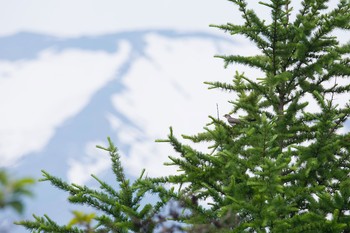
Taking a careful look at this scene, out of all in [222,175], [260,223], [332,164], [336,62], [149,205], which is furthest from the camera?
[336,62]

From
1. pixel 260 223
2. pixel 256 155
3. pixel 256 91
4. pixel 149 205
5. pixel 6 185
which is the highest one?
A: pixel 256 91

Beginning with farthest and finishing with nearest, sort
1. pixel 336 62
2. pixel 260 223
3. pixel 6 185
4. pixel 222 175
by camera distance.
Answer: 1. pixel 336 62
2. pixel 222 175
3. pixel 260 223
4. pixel 6 185

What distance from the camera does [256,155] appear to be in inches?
339

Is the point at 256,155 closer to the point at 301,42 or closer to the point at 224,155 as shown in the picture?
the point at 224,155

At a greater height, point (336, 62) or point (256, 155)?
point (336, 62)

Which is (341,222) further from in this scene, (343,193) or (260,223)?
(260,223)

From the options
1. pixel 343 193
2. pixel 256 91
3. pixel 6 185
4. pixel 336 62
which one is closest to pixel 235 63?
pixel 256 91

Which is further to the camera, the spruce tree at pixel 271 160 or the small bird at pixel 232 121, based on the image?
the small bird at pixel 232 121

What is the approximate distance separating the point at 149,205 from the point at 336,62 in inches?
240

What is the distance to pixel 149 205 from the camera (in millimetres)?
8109

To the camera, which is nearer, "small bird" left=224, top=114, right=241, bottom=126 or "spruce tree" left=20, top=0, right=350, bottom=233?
"spruce tree" left=20, top=0, right=350, bottom=233

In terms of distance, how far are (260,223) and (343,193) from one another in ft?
4.44

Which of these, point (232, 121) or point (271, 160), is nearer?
point (271, 160)

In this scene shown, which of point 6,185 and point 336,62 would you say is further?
point 336,62
